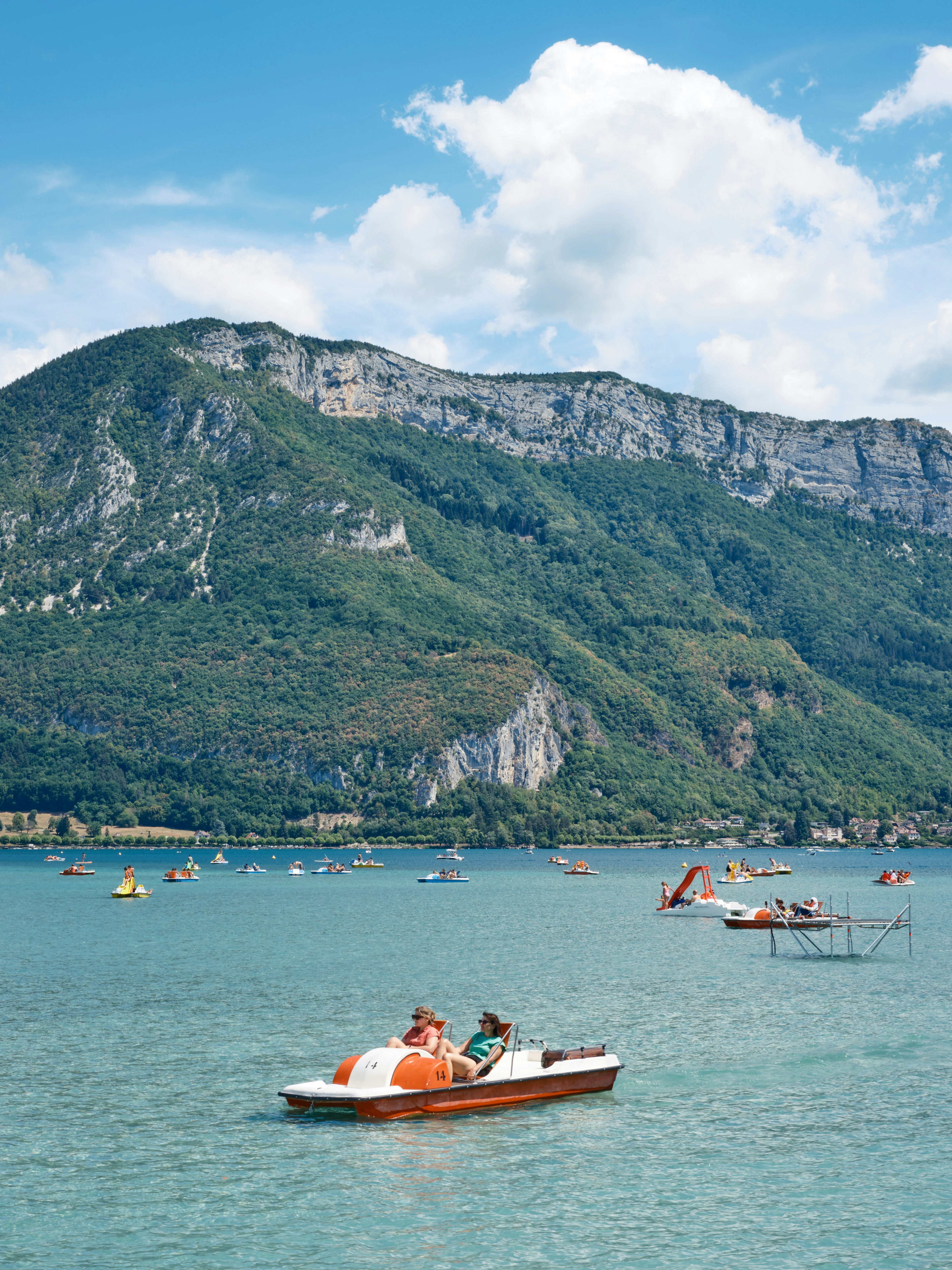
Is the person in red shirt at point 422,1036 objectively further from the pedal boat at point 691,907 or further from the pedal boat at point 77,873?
the pedal boat at point 77,873

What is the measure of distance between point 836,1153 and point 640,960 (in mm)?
40185

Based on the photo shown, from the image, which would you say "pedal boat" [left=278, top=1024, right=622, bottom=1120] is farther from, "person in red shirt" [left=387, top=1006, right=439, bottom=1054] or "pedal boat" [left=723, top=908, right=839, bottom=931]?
"pedal boat" [left=723, top=908, right=839, bottom=931]

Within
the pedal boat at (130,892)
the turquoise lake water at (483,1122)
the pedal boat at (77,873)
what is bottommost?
the pedal boat at (77,873)

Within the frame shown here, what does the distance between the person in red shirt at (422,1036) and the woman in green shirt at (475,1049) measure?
223 millimetres

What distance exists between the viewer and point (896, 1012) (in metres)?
51.8

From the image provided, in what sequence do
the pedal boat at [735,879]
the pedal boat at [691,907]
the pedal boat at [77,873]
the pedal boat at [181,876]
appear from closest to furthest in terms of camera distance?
the pedal boat at [691,907] < the pedal boat at [735,879] < the pedal boat at [181,876] < the pedal boat at [77,873]

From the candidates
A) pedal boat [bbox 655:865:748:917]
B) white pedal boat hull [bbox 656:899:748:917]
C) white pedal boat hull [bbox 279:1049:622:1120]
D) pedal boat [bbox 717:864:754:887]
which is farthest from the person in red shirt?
pedal boat [bbox 717:864:754:887]

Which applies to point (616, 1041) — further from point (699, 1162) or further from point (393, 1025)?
point (699, 1162)

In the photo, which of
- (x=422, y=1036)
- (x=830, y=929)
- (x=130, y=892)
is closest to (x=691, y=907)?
(x=830, y=929)

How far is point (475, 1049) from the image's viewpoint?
3578 centimetres

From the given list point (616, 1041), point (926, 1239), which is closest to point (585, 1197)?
point (926, 1239)

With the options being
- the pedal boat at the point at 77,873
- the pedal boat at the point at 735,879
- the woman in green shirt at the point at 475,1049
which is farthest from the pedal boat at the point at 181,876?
the woman in green shirt at the point at 475,1049

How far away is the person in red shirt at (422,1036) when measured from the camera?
3516cm

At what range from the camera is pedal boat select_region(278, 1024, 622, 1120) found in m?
33.8
